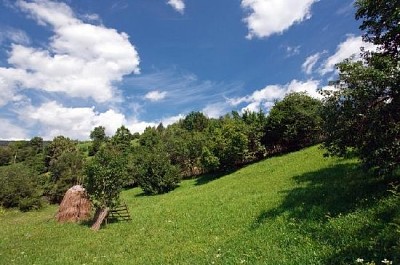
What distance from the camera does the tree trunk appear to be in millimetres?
28400

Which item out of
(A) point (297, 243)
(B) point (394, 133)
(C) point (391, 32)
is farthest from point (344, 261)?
(C) point (391, 32)

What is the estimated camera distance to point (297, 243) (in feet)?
44.3

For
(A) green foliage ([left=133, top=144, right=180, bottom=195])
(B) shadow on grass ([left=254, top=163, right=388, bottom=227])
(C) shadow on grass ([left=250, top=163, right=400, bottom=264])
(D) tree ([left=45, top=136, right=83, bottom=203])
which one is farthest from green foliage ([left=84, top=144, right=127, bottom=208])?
(D) tree ([left=45, top=136, right=83, bottom=203])

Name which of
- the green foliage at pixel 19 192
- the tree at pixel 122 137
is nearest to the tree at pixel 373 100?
the green foliage at pixel 19 192

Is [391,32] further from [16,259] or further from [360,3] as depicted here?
[16,259]

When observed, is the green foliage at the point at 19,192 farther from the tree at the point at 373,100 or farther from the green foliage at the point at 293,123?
the tree at the point at 373,100

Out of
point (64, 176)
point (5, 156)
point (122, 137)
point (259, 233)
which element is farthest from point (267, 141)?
point (5, 156)

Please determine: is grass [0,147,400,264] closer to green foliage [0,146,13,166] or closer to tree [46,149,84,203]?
tree [46,149,84,203]

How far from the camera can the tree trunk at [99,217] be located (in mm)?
28400

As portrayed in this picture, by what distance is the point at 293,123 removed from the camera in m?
59.3

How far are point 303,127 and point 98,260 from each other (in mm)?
46852

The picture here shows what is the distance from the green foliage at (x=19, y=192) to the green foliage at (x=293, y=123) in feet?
149

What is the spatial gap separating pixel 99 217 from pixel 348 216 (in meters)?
21.3

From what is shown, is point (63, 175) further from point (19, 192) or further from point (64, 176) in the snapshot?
point (19, 192)
